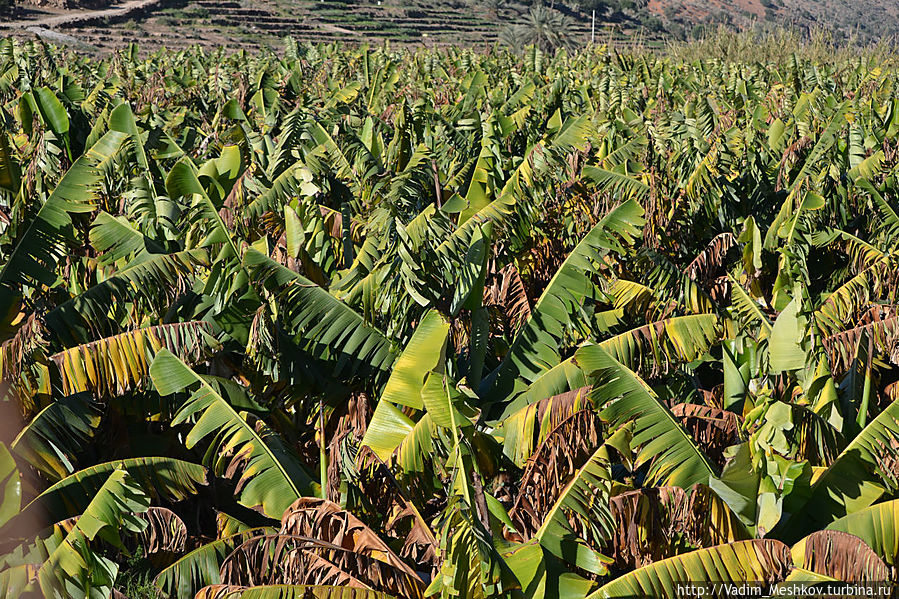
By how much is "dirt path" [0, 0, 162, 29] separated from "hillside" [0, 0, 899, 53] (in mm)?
58

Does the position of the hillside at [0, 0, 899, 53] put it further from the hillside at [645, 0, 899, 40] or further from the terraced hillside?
the hillside at [645, 0, 899, 40]

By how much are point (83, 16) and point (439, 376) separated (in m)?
53.2

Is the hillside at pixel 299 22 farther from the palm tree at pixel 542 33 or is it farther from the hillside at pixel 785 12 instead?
the hillside at pixel 785 12

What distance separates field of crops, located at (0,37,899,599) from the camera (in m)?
3.86

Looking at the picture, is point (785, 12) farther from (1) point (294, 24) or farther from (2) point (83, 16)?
(2) point (83, 16)

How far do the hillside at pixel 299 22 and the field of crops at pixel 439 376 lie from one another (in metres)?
26.8

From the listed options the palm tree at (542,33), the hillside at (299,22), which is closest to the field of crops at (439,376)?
the palm tree at (542,33)

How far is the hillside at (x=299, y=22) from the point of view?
42.8 metres

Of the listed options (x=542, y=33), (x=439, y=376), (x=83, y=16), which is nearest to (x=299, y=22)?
(x=83, y=16)

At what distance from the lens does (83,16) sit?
48594mm

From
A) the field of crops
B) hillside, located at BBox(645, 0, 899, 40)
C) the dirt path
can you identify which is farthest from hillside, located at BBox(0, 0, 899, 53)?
the field of crops

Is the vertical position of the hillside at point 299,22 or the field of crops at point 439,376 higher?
the hillside at point 299,22

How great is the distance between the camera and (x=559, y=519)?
3.93m

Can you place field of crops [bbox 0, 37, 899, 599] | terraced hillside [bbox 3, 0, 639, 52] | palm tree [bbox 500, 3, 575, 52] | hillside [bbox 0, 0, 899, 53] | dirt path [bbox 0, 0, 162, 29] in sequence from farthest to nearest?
terraced hillside [bbox 3, 0, 639, 52], dirt path [bbox 0, 0, 162, 29], hillside [bbox 0, 0, 899, 53], palm tree [bbox 500, 3, 575, 52], field of crops [bbox 0, 37, 899, 599]
